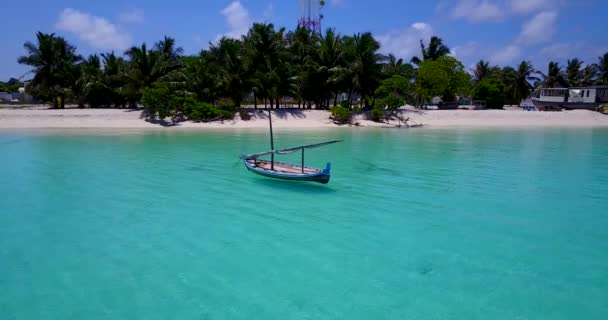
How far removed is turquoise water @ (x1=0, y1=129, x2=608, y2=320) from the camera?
751 cm

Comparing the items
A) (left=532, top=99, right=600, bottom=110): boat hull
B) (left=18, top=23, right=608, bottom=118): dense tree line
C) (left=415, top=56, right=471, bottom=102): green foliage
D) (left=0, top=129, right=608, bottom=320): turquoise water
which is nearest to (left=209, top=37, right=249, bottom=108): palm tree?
(left=18, top=23, right=608, bottom=118): dense tree line

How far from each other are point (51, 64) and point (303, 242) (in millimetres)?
49110

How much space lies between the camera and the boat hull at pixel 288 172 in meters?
15.3

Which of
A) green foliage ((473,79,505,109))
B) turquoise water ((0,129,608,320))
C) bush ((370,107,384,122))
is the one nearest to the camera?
turquoise water ((0,129,608,320))

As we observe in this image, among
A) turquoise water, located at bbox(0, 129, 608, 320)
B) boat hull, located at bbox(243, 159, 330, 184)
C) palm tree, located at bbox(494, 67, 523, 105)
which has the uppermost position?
palm tree, located at bbox(494, 67, 523, 105)

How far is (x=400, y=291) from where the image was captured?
7.95 metres

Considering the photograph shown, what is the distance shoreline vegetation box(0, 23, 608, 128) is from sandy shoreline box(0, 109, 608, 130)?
0.13 meters

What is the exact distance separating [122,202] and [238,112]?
3340cm

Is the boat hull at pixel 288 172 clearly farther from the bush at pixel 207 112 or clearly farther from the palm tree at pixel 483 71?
the palm tree at pixel 483 71

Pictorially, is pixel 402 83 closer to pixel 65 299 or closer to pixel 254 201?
pixel 254 201

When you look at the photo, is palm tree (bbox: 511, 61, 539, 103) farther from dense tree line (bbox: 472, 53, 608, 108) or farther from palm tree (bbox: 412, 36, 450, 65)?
palm tree (bbox: 412, 36, 450, 65)

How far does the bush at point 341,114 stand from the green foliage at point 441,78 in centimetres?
1359

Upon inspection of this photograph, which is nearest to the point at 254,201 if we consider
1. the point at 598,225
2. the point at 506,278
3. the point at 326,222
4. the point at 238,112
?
the point at 326,222

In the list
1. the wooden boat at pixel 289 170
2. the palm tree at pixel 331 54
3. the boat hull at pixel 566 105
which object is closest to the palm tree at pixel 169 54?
the palm tree at pixel 331 54
